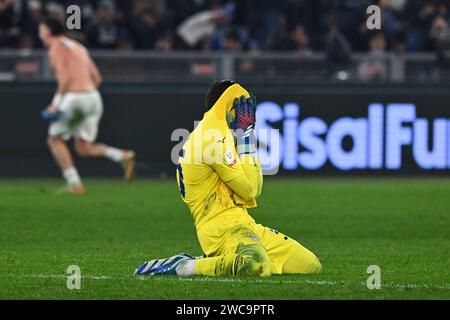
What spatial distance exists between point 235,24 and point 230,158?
1355 cm

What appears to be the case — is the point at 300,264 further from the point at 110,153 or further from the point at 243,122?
the point at 110,153

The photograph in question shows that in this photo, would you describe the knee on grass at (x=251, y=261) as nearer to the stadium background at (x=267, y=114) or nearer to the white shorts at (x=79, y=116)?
the stadium background at (x=267, y=114)

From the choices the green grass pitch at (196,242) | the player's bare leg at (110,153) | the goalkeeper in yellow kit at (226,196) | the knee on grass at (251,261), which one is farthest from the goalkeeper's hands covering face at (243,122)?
the player's bare leg at (110,153)

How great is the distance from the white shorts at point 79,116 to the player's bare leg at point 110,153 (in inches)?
4.4

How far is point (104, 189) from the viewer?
61.1ft

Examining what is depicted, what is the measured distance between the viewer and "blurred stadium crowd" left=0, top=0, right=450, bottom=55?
2203 cm

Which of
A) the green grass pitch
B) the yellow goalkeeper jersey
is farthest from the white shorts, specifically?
the yellow goalkeeper jersey

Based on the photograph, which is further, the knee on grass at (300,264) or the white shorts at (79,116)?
the white shorts at (79,116)

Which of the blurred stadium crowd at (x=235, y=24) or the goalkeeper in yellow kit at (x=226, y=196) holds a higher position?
the blurred stadium crowd at (x=235, y=24)

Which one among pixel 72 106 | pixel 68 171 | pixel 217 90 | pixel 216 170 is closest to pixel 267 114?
pixel 72 106

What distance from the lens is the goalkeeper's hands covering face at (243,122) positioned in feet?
32.6

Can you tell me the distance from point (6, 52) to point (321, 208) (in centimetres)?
642

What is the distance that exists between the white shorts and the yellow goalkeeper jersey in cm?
816
